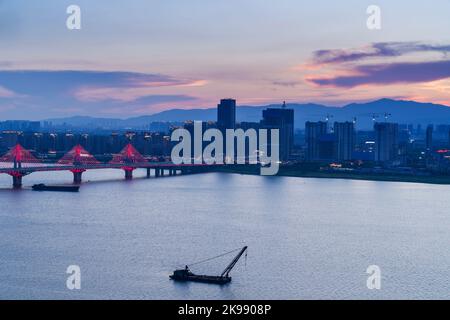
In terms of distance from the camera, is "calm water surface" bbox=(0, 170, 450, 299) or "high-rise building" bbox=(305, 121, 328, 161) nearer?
"calm water surface" bbox=(0, 170, 450, 299)

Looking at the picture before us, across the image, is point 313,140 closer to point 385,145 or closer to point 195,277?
point 385,145

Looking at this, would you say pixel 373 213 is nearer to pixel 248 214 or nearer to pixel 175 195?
pixel 248 214

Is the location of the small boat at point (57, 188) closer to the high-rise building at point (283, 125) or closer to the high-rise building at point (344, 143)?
the high-rise building at point (283, 125)

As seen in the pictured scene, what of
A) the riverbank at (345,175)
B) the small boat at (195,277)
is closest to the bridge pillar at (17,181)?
the riverbank at (345,175)

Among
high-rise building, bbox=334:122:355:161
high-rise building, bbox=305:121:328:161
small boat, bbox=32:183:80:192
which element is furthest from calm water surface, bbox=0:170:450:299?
high-rise building, bbox=305:121:328:161

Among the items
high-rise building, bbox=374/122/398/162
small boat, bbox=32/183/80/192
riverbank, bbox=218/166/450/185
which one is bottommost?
small boat, bbox=32/183/80/192

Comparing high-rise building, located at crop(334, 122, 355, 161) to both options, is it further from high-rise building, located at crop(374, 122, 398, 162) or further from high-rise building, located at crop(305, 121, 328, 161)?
high-rise building, located at crop(374, 122, 398, 162)
